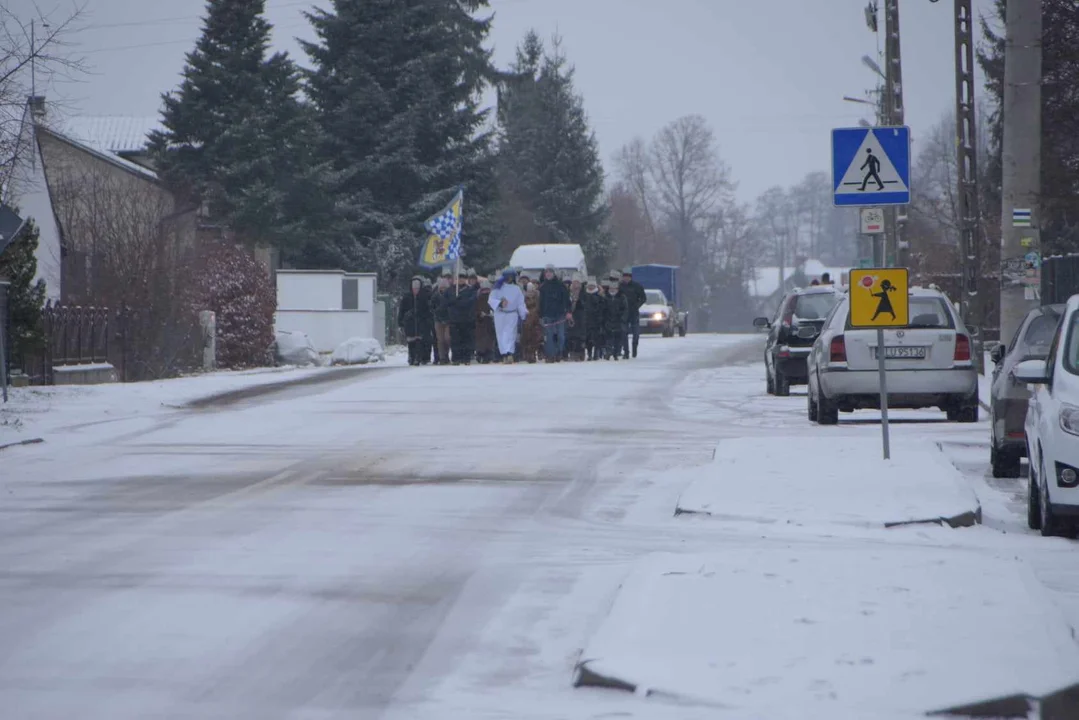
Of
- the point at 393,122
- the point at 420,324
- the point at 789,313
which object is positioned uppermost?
the point at 393,122

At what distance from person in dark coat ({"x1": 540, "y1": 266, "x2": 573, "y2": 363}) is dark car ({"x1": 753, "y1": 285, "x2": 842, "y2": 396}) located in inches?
403

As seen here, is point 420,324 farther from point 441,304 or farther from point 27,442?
point 27,442

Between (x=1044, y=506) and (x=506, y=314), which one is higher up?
(x=506, y=314)

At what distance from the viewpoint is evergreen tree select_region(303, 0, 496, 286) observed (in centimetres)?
6338

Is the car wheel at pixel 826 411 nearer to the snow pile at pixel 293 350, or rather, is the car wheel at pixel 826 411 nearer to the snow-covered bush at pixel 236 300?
the snow-covered bush at pixel 236 300

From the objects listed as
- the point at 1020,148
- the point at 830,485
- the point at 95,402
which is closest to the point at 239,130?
the point at 95,402

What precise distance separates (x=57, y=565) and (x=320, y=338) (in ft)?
127

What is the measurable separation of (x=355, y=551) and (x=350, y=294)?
39.1 meters

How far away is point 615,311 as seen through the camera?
37156mm

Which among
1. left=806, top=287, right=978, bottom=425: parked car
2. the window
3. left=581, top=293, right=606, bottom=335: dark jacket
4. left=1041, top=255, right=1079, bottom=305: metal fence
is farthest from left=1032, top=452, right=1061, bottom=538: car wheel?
the window

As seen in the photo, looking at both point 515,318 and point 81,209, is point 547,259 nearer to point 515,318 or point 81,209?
point 81,209

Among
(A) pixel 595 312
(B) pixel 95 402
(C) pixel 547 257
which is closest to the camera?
(B) pixel 95 402

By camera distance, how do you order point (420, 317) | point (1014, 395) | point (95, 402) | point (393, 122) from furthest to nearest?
point (393, 122) < point (420, 317) < point (95, 402) < point (1014, 395)

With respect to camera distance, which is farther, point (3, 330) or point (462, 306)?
point (462, 306)
